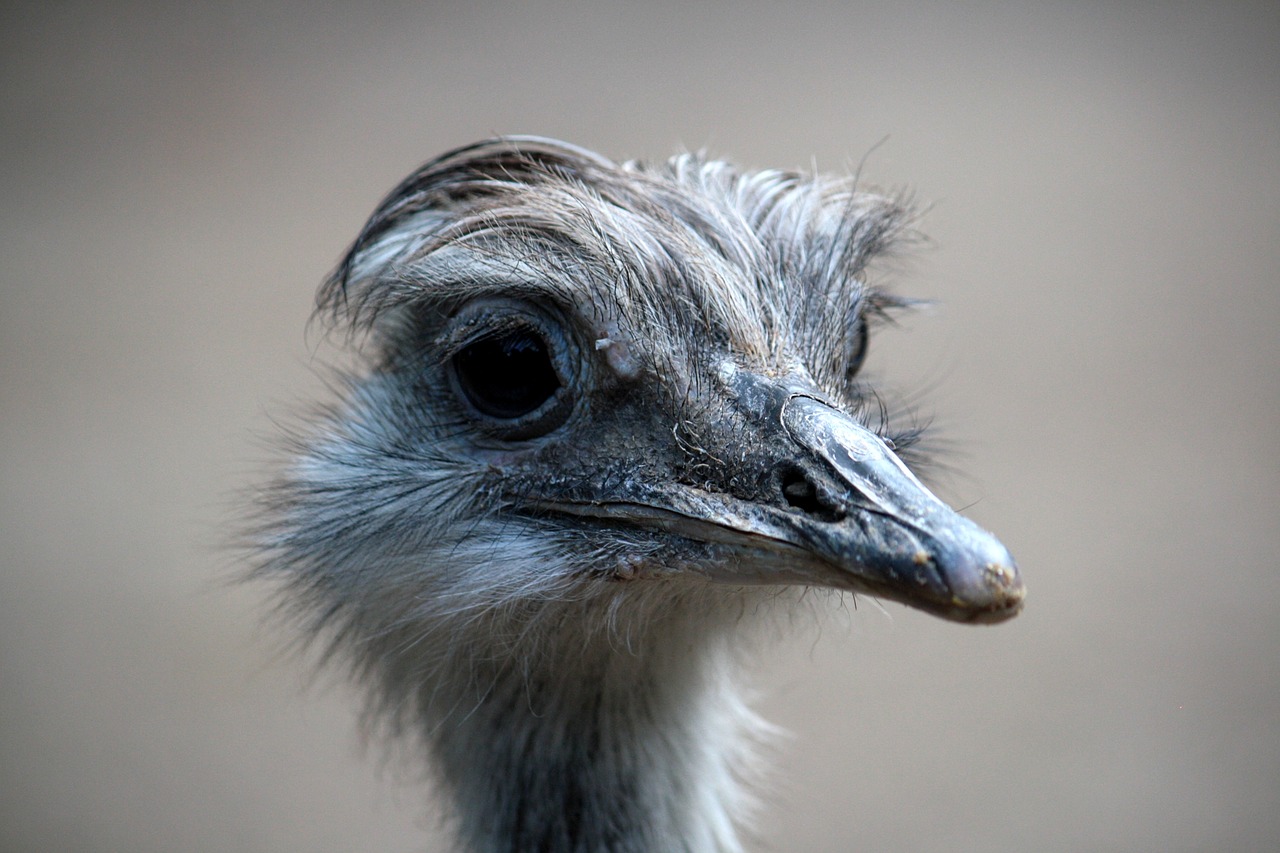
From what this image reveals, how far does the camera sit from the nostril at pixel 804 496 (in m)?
1.12

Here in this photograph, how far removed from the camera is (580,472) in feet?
4.45

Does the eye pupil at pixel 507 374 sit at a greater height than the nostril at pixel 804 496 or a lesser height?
greater

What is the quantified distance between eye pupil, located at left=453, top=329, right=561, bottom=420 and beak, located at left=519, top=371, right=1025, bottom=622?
6.2 inches

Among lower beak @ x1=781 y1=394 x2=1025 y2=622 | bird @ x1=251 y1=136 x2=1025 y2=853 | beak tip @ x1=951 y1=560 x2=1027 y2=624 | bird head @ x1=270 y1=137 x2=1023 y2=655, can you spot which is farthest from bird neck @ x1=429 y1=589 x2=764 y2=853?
beak tip @ x1=951 y1=560 x2=1027 y2=624

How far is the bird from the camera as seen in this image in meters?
1.27

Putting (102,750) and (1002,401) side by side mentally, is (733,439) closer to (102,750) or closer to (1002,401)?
(102,750)

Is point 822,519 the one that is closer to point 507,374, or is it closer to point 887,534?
point 887,534

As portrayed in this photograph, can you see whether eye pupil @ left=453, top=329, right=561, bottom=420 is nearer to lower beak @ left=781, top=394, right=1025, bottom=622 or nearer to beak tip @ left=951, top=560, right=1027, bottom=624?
lower beak @ left=781, top=394, right=1025, bottom=622

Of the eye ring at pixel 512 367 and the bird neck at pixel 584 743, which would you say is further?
the bird neck at pixel 584 743

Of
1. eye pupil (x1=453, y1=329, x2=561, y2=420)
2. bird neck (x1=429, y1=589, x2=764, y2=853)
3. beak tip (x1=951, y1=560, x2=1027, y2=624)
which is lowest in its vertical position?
bird neck (x1=429, y1=589, x2=764, y2=853)

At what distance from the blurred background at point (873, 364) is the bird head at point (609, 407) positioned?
44 cm

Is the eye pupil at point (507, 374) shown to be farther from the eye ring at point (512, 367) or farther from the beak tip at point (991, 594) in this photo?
the beak tip at point (991, 594)

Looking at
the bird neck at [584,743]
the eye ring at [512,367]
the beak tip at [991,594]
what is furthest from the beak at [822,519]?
the bird neck at [584,743]

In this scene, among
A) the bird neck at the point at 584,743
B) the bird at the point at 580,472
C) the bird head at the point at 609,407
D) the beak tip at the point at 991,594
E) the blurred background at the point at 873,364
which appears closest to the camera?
the beak tip at the point at 991,594
